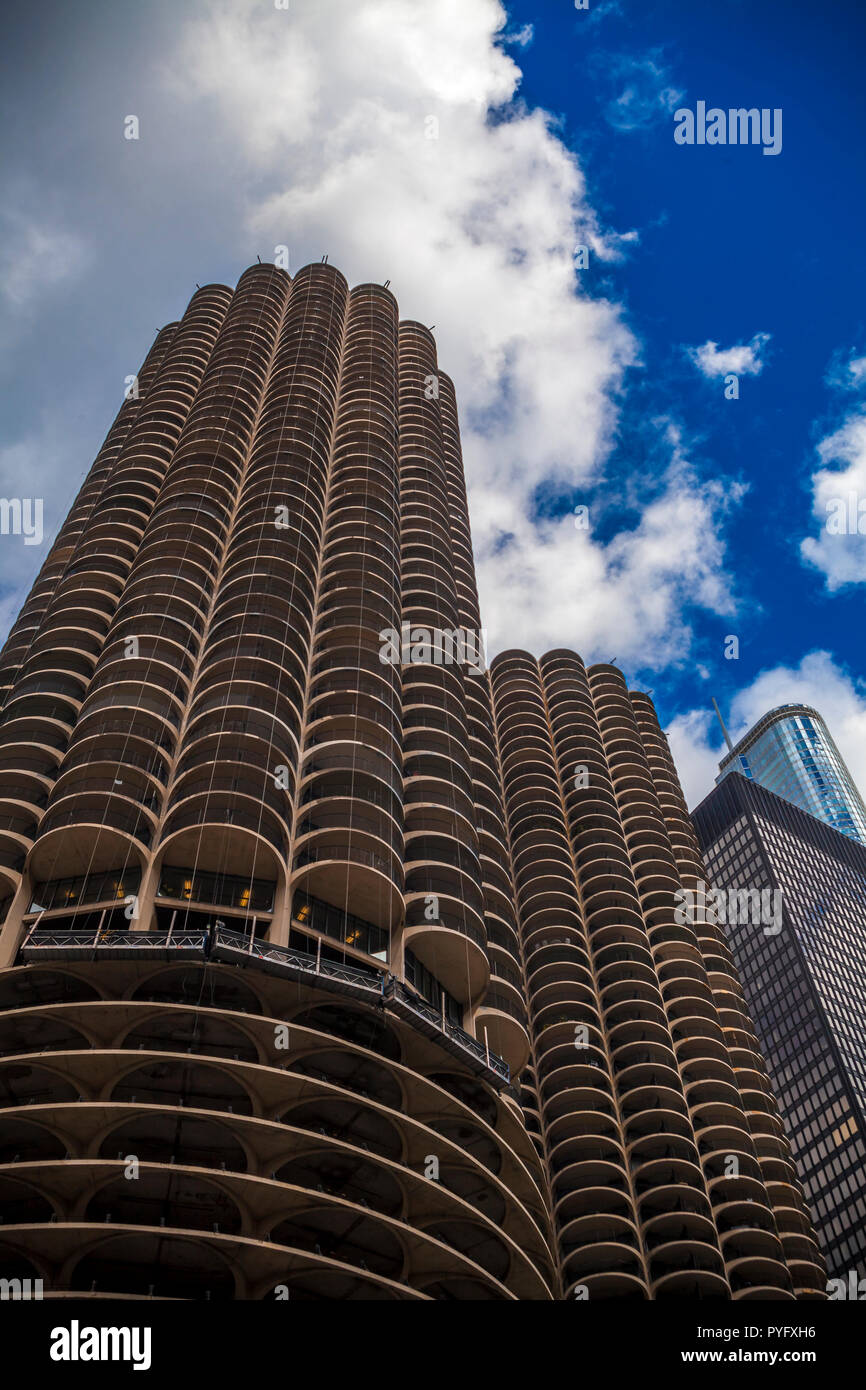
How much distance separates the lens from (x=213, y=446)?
2709 inches

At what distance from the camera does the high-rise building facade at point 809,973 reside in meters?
122

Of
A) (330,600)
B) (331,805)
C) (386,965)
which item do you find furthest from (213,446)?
(386,965)

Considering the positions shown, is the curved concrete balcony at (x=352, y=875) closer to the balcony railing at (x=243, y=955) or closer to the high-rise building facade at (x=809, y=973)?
the balcony railing at (x=243, y=955)

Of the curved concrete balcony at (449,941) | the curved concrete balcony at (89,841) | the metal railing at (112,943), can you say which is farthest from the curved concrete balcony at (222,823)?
the curved concrete balcony at (449,941)

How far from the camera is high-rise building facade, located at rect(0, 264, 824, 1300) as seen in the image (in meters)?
32.5

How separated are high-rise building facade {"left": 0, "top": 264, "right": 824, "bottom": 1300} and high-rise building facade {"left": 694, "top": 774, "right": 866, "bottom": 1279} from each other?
46372 mm

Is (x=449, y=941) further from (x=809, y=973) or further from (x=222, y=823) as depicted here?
(x=809, y=973)

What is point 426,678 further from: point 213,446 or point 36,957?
point 36,957

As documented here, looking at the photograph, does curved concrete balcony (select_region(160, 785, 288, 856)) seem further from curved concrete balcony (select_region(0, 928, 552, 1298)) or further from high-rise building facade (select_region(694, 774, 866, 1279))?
high-rise building facade (select_region(694, 774, 866, 1279))

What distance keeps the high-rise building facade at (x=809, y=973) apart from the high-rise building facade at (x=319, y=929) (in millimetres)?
46372

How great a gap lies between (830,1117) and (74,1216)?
389ft

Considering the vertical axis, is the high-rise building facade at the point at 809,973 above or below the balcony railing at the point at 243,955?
above

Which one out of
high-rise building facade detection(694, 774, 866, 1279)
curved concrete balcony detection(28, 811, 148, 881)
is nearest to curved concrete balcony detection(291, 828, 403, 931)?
curved concrete balcony detection(28, 811, 148, 881)

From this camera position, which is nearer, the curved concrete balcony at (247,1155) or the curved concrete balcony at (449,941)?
the curved concrete balcony at (247,1155)
